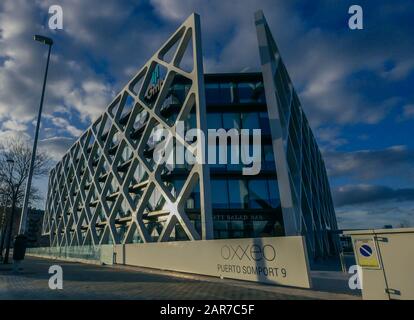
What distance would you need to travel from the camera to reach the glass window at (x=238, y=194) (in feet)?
85.2

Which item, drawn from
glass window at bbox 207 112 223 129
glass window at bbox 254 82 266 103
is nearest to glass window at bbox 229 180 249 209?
glass window at bbox 207 112 223 129

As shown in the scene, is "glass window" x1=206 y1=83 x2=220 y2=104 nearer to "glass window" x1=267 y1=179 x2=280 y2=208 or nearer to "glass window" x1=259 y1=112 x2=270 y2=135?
"glass window" x1=259 y1=112 x2=270 y2=135

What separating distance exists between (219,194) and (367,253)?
20.1 m

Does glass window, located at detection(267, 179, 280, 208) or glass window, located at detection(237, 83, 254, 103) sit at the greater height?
glass window, located at detection(237, 83, 254, 103)

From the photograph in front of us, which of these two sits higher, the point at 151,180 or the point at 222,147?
the point at 222,147

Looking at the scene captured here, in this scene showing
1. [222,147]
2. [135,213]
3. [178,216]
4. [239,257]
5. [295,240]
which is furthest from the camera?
[222,147]

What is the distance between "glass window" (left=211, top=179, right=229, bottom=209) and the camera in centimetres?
2597

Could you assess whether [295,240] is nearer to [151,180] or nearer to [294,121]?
[151,180]

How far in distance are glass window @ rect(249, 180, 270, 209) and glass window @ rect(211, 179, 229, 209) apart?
231 cm

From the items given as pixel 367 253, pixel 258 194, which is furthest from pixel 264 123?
pixel 367 253

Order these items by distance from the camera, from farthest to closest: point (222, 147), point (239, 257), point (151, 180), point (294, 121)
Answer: point (294, 121)
point (222, 147)
point (151, 180)
point (239, 257)
